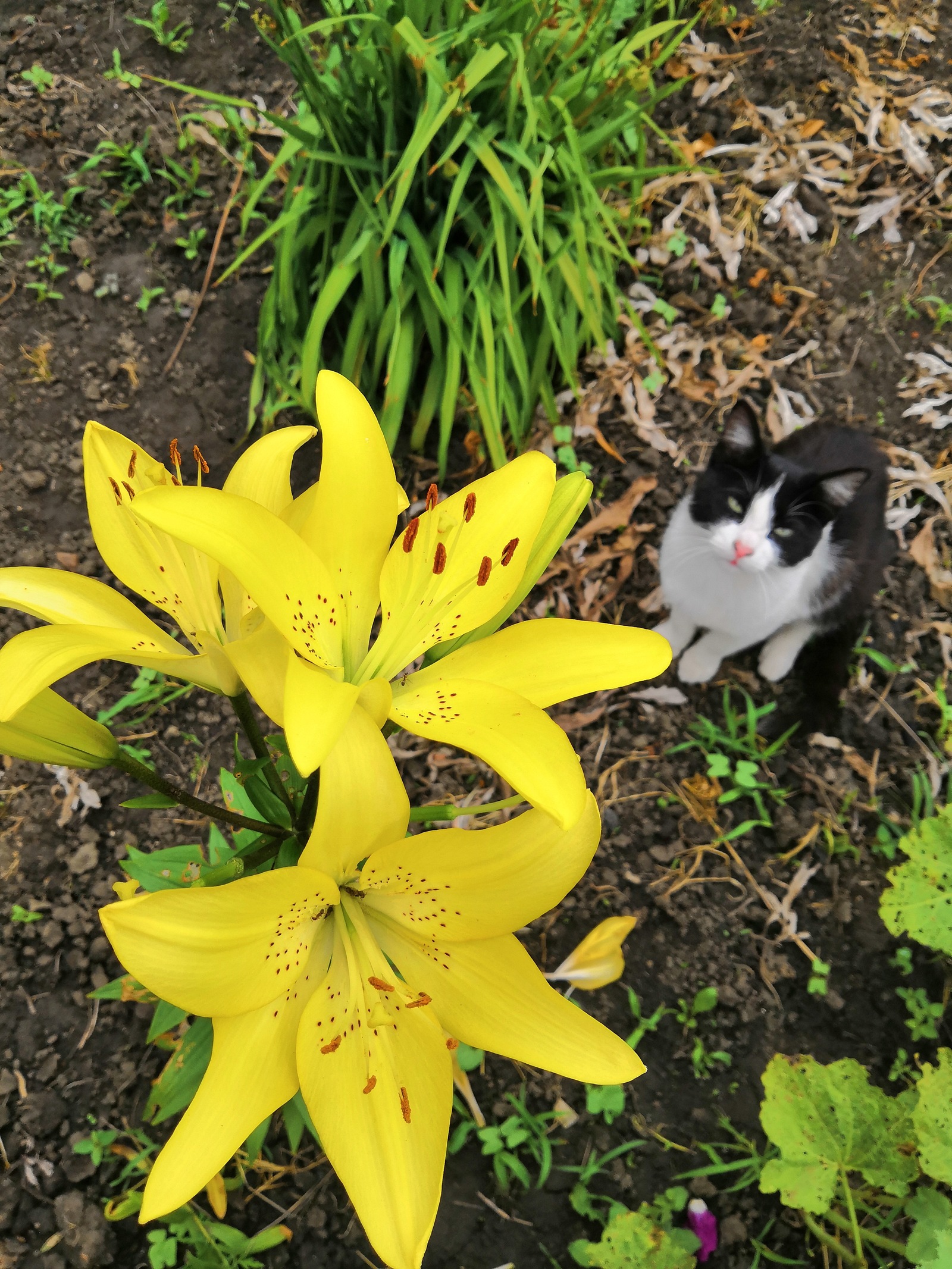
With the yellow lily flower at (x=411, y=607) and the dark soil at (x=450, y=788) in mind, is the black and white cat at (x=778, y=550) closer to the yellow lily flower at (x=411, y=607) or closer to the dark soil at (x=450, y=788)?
the dark soil at (x=450, y=788)

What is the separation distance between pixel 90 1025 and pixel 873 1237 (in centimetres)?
152

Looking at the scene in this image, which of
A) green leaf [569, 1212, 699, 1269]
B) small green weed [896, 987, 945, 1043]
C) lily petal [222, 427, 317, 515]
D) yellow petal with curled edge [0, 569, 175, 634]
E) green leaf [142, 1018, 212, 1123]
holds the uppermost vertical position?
lily petal [222, 427, 317, 515]

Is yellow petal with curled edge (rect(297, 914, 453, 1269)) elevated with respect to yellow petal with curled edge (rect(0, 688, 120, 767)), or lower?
lower

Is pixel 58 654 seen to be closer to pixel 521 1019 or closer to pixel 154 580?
pixel 154 580

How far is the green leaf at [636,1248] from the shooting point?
4.56 ft

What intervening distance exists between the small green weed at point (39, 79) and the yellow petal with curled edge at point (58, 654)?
239 centimetres

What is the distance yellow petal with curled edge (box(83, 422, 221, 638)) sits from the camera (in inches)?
31.4

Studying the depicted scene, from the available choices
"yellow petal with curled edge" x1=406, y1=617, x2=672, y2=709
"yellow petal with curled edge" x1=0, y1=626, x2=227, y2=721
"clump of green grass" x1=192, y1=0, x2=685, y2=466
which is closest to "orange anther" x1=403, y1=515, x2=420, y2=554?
"yellow petal with curled edge" x1=406, y1=617, x2=672, y2=709

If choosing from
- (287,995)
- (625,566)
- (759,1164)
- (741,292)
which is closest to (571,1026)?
(287,995)

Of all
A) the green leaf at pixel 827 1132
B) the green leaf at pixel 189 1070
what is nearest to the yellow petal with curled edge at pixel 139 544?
the green leaf at pixel 189 1070

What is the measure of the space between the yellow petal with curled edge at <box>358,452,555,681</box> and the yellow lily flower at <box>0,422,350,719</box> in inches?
5.6

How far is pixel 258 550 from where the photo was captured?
641mm

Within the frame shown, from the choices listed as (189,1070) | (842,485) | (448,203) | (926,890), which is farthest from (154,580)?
(926,890)

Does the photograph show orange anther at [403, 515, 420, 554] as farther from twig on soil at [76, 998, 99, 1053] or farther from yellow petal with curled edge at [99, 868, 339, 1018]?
twig on soil at [76, 998, 99, 1053]
